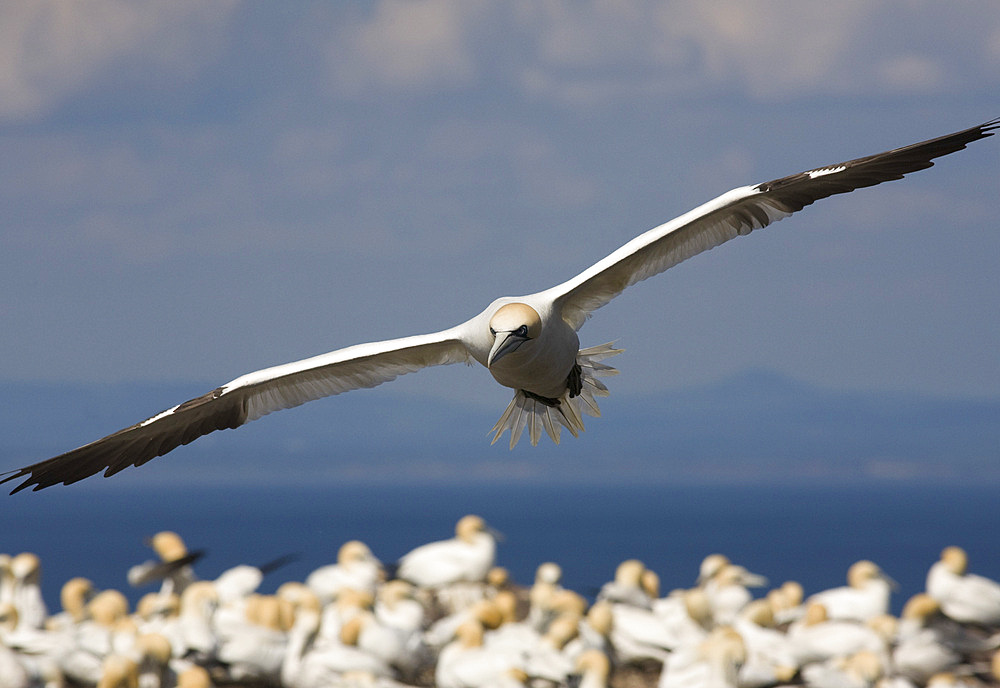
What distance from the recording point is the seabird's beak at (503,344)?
710 cm

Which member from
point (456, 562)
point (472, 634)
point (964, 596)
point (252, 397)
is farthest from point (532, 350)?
point (964, 596)

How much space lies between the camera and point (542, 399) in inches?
350

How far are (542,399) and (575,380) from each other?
269 mm

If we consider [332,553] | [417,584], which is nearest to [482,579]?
[417,584]

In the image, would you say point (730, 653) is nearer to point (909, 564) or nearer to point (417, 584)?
point (417, 584)

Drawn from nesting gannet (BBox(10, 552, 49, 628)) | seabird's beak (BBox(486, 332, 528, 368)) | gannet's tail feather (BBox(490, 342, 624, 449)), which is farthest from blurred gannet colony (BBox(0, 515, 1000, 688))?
seabird's beak (BBox(486, 332, 528, 368))

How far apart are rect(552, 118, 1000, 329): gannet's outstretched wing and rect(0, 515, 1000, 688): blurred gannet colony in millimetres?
4631

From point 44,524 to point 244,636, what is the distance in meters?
109

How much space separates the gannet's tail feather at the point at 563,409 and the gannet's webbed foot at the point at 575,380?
0.14ft

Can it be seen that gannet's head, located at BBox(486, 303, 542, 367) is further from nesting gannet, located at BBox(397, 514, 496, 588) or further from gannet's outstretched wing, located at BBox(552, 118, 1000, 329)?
nesting gannet, located at BBox(397, 514, 496, 588)

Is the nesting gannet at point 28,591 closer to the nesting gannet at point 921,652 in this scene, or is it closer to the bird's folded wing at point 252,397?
the bird's folded wing at point 252,397

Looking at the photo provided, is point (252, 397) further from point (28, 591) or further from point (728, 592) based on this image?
point (728, 592)

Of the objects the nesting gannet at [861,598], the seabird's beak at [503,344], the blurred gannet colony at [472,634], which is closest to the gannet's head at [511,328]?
the seabird's beak at [503,344]

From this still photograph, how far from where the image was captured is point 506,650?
12.3 meters
